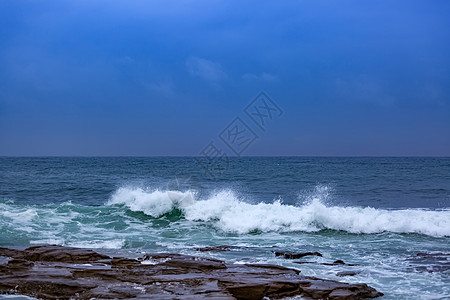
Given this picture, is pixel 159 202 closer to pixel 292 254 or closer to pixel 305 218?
pixel 305 218

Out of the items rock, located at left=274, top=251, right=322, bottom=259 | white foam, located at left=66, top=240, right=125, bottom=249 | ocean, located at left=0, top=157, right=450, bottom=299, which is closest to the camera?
ocean, located at left=0, top=157, right=450, bottom=299

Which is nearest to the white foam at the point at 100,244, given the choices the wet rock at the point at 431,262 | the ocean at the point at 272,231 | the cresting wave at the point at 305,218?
the ocean at the point at 272,231

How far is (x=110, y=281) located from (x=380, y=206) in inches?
666

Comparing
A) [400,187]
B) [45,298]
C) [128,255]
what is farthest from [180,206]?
[400,187]

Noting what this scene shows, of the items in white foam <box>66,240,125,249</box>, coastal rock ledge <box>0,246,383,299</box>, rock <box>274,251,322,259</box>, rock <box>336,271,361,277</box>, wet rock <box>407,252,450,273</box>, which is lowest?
white foam <box>66,240,125,249</box>

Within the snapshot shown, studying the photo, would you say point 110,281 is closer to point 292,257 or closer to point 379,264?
point 292,257

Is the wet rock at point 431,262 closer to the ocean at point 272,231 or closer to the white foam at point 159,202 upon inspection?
the ocean at point 272,231

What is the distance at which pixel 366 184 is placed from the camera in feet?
107

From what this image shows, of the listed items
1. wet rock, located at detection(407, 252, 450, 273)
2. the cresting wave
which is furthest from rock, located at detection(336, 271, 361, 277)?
the cresting wave

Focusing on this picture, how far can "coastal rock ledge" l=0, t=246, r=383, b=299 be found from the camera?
681cm

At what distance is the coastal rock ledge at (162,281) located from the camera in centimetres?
681

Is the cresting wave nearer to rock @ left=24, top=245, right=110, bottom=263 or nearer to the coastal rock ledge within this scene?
rock @ left=24, top=245, right=110, bottom=263

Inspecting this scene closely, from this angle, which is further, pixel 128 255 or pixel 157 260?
pixel 128 255

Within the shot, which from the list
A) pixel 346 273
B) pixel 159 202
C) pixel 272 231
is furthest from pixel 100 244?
pixel 159 202
